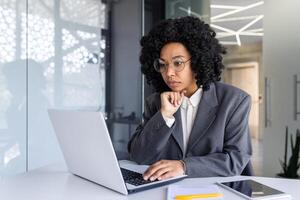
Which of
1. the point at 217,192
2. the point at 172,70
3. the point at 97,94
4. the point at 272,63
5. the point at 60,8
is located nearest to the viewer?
the point at 217,192

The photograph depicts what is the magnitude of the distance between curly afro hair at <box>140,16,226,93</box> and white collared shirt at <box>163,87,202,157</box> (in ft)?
0.19

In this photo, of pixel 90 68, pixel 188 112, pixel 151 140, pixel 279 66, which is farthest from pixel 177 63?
pixel 279 66

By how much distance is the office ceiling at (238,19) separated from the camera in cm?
487

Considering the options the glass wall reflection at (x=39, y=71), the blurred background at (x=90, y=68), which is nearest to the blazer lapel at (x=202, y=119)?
the blurred background at (x=90, y=68)

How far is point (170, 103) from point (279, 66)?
9.24 feet

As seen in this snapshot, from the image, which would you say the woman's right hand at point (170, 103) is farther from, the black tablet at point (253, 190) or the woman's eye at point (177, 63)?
the black tablet at point (253, 190)

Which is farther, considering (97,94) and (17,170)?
(97,94)

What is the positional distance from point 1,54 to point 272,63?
2.88 meters

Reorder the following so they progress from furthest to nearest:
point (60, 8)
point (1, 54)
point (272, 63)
→ point (272, 63) < point (60, 8) < point (1, 54)

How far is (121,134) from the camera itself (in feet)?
12.1

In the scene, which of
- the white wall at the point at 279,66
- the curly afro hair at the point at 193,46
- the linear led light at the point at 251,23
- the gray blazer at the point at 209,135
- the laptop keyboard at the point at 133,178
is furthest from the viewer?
the linear led light at the point at 251,23

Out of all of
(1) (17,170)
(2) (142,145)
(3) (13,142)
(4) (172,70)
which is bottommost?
(1) (17,170)

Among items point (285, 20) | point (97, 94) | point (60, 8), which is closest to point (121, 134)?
point (97, 94)

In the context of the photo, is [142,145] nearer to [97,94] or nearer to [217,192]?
[217,192]
